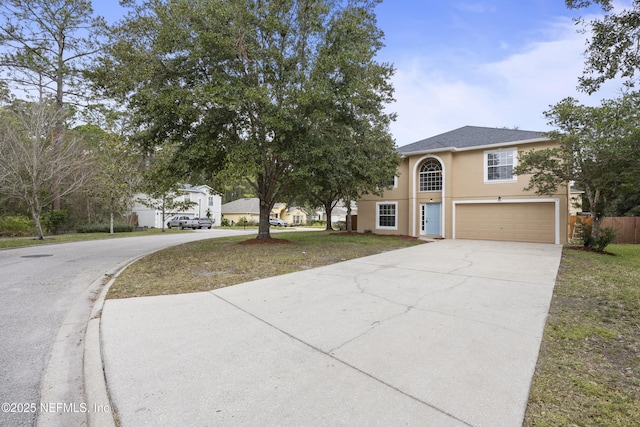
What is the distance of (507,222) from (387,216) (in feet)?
22.5

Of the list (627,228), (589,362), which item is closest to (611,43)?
(589,362)

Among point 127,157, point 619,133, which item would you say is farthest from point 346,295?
point 127,157

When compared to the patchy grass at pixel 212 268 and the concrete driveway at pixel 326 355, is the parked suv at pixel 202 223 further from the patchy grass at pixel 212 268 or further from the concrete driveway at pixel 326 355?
the concrete driveway at pixel 326 355

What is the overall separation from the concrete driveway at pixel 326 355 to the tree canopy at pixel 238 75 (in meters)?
6.65

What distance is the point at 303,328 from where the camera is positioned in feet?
13.0

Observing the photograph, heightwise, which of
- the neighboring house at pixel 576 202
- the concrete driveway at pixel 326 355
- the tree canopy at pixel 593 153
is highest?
the tree canopy at pixel 593 153

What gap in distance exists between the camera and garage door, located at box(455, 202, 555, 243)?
50.6 feet

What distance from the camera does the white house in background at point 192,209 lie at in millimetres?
35969

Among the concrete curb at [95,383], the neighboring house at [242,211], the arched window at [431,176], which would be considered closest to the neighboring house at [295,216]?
the neighboring house at [242,211]

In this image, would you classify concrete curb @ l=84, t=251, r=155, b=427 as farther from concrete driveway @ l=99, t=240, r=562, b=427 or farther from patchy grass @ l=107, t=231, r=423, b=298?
patchy grass @ l=107, t=231, r=423, b=298

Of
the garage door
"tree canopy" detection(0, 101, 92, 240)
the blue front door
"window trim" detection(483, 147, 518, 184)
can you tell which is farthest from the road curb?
"window trim" detection(483, 147, 518, 184)

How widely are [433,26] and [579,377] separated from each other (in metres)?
10.6

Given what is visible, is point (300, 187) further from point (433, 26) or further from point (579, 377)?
point (579, 377)

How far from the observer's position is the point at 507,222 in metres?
16.4
